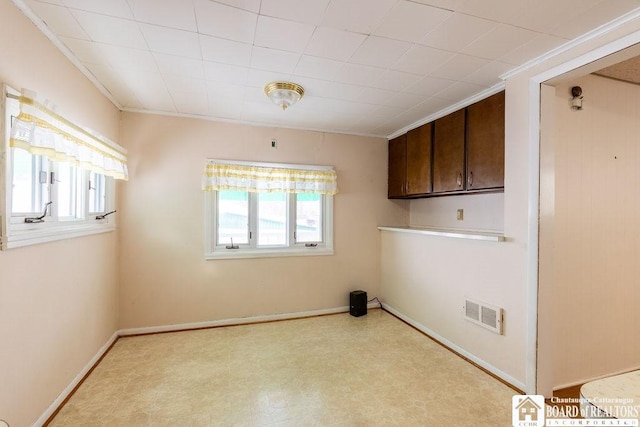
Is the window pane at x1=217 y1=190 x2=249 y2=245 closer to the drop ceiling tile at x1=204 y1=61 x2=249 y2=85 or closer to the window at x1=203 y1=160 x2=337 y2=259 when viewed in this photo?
the window at x1=203 y1=160 x2=337 y2=259

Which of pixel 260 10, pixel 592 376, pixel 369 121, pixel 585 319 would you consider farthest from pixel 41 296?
pixel 592 376

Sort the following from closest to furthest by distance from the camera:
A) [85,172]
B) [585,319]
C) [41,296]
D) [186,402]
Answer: [41,296] < [186,402] < [585,319] < [85,172]

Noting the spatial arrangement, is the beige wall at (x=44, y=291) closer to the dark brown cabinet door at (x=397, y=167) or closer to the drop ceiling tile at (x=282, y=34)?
the drop ceiling tile at (x=282, y=34)

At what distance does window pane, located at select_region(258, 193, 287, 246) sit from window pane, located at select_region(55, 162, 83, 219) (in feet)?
Result: 5.64

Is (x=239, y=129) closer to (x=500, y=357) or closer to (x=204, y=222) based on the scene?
(x=204, y=222)

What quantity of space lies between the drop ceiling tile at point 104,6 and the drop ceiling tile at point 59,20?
0.10 metres

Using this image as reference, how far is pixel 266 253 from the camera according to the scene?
3.42 metres

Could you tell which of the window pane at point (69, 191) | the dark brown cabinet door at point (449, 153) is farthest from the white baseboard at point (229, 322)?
the dark brown cabinet door at point (449, 153)

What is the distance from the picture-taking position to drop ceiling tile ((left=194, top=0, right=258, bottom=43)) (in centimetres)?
150

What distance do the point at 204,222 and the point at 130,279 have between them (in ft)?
3.12

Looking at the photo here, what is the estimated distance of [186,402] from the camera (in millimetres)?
1944

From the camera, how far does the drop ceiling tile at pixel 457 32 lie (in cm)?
157

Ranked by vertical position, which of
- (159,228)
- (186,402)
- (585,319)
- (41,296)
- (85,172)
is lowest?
(186,402)

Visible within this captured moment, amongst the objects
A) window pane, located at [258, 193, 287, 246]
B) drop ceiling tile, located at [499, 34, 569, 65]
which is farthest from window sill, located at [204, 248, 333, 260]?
drop ceiling tile, located at [499, 34, 569, 65]
